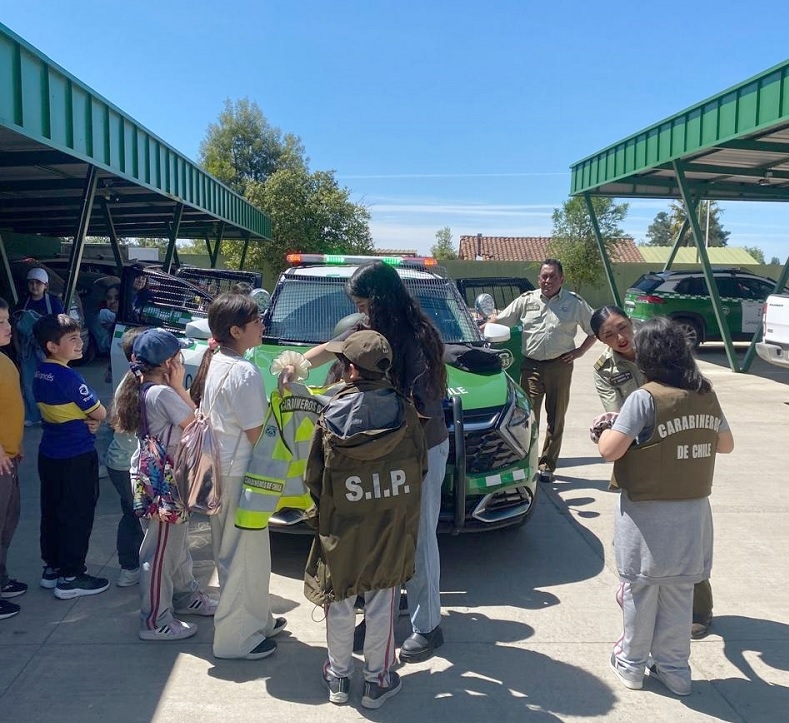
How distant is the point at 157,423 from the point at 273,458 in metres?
0.69

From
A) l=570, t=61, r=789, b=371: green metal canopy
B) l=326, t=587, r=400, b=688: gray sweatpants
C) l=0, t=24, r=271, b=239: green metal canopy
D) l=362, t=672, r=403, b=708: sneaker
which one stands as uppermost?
l=570, t=61, r=789, b=371: green metal canopy

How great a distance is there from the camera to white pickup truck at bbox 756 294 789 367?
34.2 feet

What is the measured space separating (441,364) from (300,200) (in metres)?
30.2

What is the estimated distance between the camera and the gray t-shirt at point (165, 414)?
141 inches

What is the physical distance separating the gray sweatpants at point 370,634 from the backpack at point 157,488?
0.93 m

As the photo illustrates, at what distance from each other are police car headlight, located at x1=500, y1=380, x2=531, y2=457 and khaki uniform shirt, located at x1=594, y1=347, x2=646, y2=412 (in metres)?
0.53

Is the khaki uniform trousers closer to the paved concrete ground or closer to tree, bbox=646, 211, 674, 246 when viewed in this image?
the paved concrete ground

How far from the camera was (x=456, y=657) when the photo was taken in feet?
11.7

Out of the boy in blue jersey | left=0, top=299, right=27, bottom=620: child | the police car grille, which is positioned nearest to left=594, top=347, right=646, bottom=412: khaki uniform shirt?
the police car grille

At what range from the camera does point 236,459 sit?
11.1 ft

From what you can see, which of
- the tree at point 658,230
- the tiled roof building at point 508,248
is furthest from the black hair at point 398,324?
the tree at point 658,230

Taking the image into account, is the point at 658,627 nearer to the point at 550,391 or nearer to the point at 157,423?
the point at 157,423

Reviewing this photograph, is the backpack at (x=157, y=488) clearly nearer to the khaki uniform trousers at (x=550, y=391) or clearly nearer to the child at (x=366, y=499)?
the child at (x=366, y=499)

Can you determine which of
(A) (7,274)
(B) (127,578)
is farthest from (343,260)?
(A) (7,274)
